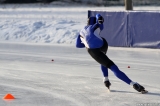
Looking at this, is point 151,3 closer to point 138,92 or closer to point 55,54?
point 55,54

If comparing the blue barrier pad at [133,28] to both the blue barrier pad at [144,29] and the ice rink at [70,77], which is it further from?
the ice rink at [70,77]

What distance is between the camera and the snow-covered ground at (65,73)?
26.9ft

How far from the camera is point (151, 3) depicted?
4256 centimetres

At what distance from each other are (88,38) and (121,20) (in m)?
9.61

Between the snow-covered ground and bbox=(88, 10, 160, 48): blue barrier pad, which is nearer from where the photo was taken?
the snow-covered ground

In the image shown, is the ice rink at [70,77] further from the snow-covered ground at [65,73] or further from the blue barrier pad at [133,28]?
the blue barrier pad at [133,28]

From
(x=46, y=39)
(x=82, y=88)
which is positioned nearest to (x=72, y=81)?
(x=82, y=88)

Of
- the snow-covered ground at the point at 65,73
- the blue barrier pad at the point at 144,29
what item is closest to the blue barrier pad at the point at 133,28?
the blue barrier pad at the point at 144,29

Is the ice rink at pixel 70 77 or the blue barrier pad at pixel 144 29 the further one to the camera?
the blue barrier pad at pixel 144 29

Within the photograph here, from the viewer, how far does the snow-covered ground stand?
8.20m

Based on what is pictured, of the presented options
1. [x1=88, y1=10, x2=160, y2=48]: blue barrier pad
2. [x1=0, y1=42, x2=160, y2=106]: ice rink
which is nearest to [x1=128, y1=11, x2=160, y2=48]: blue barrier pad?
[x1=88, y1=10, x2=160, y2=48]: blue barrier pad

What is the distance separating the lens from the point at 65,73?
11.5m

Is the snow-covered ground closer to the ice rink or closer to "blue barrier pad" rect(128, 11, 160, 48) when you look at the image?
the ice rink

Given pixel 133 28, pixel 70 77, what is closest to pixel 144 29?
pixel 133 28
